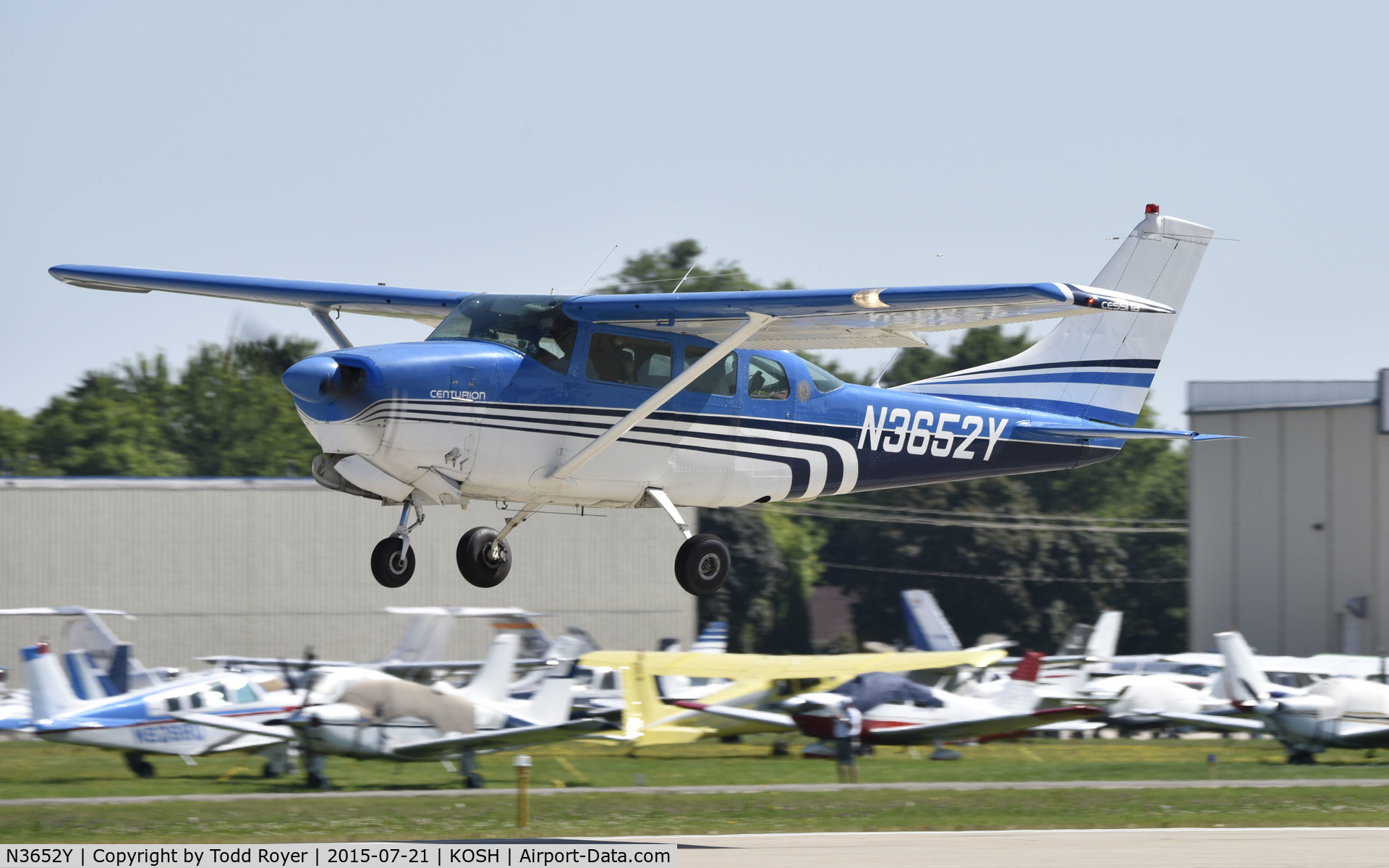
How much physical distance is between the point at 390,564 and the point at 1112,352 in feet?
28.7

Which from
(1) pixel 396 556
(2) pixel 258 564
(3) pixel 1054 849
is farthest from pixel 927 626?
(1) pixel 396 556

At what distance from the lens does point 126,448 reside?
62.7m

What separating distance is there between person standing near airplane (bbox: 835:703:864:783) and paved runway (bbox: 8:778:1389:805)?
296mm

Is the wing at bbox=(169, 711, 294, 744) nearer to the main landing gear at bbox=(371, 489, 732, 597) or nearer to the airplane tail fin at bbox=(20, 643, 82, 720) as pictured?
the airplane tail fin at bbox=(20, 643, 82, 720)

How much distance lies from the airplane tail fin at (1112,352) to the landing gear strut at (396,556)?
6.14 meters

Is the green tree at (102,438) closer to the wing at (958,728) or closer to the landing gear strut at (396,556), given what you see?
the wing at (958,728)

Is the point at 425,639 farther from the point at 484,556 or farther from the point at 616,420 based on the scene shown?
the point at 616,420

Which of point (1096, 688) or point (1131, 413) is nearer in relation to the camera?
point (1131, 413)

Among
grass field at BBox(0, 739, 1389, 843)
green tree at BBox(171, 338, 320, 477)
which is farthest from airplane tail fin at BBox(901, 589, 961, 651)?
green tree at BBox(171, 338, 320, 477)

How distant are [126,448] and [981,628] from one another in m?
35.6

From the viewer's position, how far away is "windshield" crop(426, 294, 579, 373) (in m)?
13.0

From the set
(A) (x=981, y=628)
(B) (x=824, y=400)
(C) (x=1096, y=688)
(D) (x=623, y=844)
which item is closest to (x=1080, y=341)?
(B) (x=824, y=400)

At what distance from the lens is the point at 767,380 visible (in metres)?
Answer: 14.4

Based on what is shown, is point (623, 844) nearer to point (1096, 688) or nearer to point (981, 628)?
point (1096, 688)
